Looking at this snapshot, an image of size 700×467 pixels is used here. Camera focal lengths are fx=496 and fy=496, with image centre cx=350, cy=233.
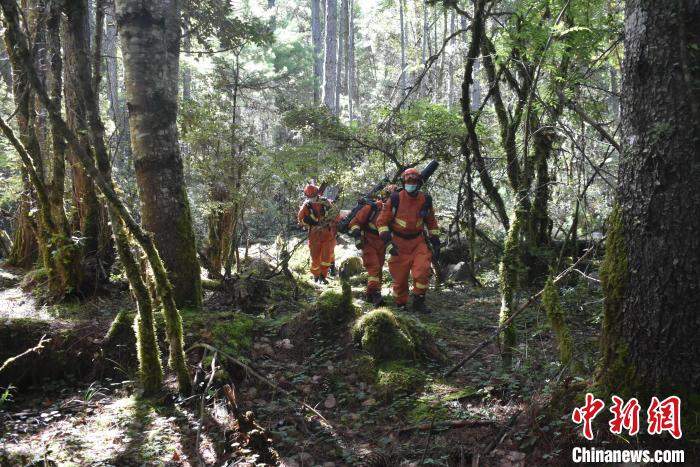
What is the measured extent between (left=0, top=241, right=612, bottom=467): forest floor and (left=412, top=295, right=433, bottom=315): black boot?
165 centimetres

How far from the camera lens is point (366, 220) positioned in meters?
8.86

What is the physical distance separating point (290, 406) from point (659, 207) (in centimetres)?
310

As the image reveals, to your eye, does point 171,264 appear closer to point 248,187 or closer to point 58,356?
point 58,356

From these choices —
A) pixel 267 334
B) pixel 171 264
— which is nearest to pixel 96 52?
pixel 171 264

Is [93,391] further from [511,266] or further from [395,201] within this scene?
[395,201]

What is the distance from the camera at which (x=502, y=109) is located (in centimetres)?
754

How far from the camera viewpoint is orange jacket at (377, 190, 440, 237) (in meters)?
7.93

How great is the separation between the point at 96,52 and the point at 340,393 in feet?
13.3

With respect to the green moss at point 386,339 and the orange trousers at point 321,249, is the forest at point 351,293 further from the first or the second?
the orange trousers at point 321,249

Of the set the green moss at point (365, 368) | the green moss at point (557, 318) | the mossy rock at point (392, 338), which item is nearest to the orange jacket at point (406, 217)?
the mossy rock at point (392, 338)

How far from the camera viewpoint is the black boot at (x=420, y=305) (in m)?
7.71

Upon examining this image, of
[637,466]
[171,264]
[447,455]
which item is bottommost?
[447,455]

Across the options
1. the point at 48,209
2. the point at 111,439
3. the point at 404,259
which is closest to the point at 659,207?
the point at 111,439

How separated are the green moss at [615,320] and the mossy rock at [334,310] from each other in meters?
3.13
